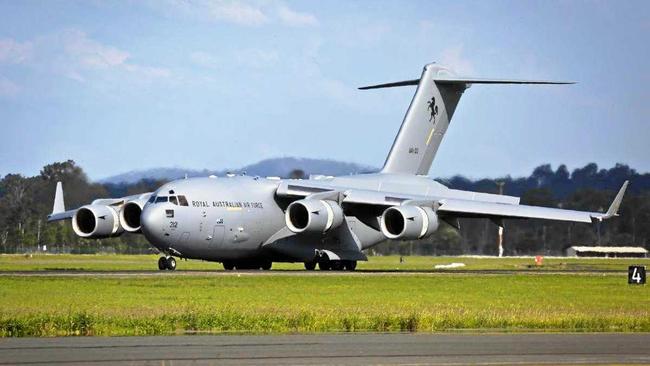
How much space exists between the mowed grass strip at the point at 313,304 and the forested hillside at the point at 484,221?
1540 inches

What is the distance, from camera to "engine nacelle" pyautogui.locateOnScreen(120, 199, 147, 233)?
48428 mm

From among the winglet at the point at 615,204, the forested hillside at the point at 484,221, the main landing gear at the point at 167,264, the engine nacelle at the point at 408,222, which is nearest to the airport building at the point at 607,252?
the forested hillside at the point at 484,221

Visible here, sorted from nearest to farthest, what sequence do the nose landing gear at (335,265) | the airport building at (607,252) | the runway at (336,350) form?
1. the runway at (336,350)
2. the nose landing gear at (335,265)
3. the airport building at (607,252)

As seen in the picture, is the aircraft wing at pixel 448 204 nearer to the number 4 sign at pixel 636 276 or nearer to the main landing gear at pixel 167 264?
the main landing gear at pixel 167 264

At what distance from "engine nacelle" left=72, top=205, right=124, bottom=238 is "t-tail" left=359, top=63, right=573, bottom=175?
1247 centimetres

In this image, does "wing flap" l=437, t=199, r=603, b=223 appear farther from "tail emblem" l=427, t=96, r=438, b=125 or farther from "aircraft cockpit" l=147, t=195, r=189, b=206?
"aircraft cockpit" l=147, t=195, r=189, b=206

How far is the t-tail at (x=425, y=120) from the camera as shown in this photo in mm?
55406

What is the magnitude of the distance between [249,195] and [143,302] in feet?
67.6

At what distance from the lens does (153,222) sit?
44.8 metres

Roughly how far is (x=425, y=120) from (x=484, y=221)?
33.2 metres

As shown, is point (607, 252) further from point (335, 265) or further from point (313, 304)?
point (313, 304)

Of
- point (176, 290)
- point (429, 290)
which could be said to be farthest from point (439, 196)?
point (176, 290)

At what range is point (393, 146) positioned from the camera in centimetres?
5553

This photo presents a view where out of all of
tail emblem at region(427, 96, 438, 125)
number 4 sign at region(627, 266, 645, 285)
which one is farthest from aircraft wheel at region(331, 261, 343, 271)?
number 4 sign at region(627, 266, 645, 285)
